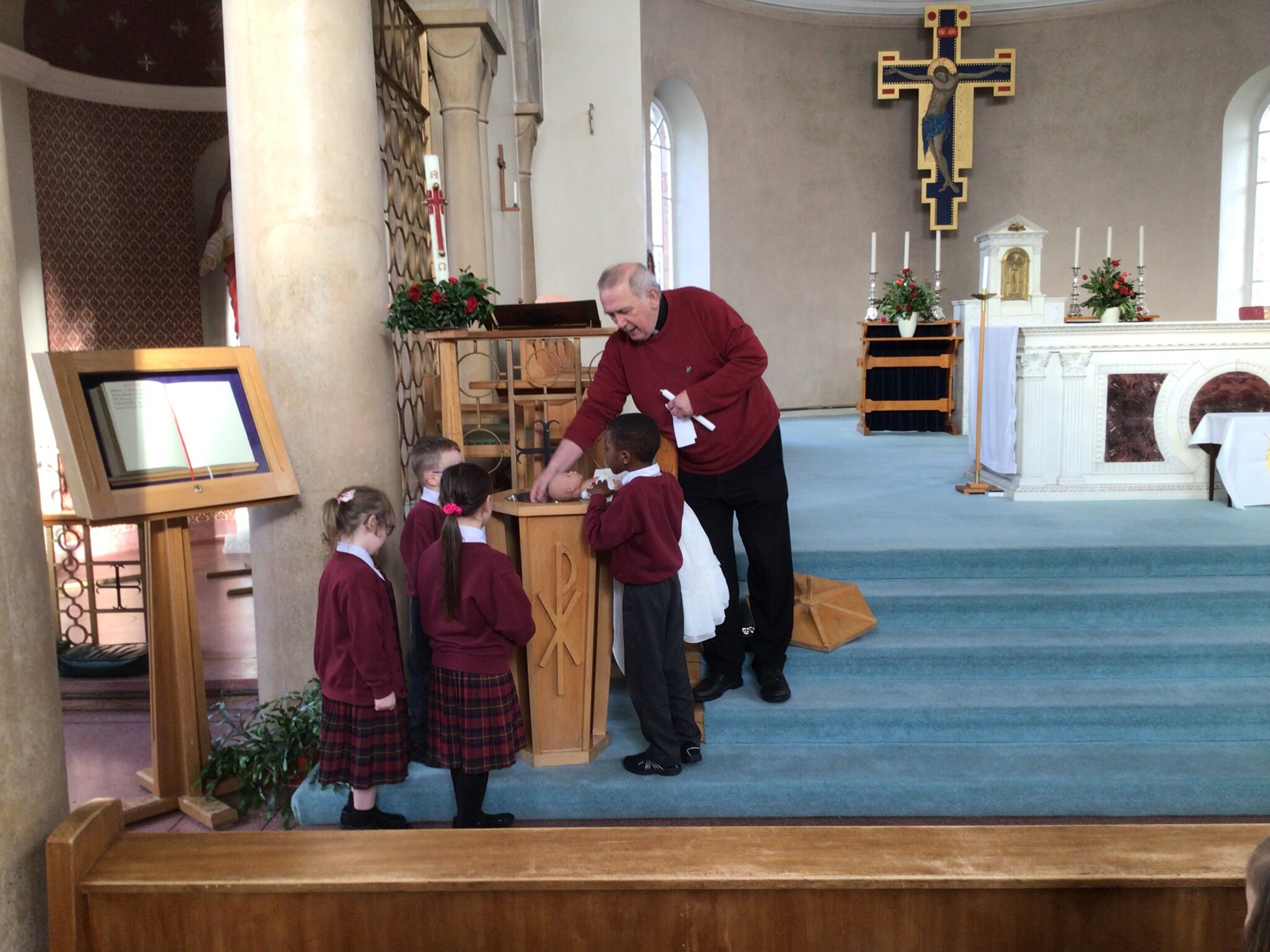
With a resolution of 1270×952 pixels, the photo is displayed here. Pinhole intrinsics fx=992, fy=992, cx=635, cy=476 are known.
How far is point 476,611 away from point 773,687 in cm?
141

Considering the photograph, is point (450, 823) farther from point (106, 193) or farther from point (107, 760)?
point (106, 193)

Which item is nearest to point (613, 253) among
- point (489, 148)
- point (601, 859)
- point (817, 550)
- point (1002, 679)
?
point (489, 148)

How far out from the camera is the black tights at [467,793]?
3.18 m

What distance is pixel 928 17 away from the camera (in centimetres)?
→ 1302

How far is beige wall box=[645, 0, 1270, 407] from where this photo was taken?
499 inches

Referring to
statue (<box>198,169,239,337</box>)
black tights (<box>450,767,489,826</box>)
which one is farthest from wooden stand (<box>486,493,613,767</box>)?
statue (<box>198,169,239,337</box>)

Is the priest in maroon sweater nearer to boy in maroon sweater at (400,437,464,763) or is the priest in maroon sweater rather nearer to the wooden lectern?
boy in maroon sweater at (400,437,464,763)

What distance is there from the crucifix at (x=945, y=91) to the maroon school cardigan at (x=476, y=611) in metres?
11.5

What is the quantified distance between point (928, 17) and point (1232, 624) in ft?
35.9

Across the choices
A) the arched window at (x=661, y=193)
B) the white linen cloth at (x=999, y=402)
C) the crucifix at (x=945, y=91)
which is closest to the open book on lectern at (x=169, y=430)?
the white linen cloth at (x=999, y=402)

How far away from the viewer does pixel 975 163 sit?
13.4 m

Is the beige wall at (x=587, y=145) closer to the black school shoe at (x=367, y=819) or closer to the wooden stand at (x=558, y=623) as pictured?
the wooden stand at (x=558, y=623)

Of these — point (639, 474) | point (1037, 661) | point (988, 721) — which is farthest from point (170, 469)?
point (1037, 661)

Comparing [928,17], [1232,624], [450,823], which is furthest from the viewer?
[928,17]
